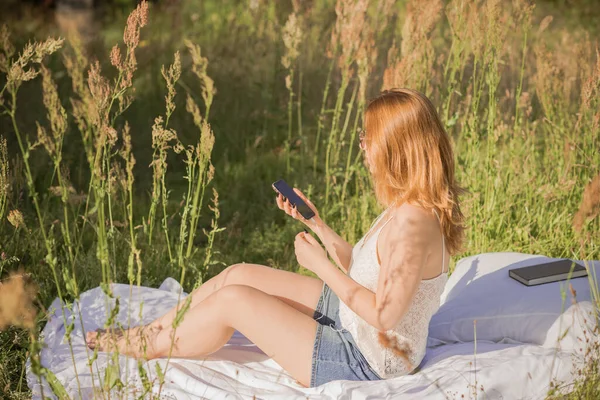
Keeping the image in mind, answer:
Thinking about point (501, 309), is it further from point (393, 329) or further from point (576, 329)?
point (393, 329)

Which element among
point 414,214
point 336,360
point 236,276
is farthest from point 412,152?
point 236,276

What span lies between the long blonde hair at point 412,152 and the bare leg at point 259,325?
1.62ft

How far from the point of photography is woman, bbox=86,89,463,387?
7.07 feet

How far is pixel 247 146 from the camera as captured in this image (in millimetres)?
4582

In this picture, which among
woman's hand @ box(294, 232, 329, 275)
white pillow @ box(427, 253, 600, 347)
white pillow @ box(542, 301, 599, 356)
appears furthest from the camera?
white pillow @ box(427, 253, 600, 347)

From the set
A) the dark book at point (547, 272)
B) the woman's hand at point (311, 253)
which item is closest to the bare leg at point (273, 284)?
the woman's hand at point (311, 253)

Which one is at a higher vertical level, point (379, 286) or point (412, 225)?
point (412, 225)

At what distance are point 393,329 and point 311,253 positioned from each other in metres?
0.34

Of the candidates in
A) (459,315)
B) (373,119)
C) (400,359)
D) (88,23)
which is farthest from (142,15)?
(88,23)

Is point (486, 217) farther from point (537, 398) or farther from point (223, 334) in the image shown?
point (223, 334)

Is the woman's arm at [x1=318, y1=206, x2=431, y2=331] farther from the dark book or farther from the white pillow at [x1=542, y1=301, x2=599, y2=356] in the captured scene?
the dark book

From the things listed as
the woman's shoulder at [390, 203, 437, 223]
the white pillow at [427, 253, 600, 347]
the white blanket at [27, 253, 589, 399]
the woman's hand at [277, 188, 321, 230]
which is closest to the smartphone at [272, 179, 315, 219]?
the woman's hand at [277, 188, 321, 230]

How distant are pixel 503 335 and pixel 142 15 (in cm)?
161

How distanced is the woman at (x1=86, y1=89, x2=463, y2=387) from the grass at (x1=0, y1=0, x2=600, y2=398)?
0.25m
